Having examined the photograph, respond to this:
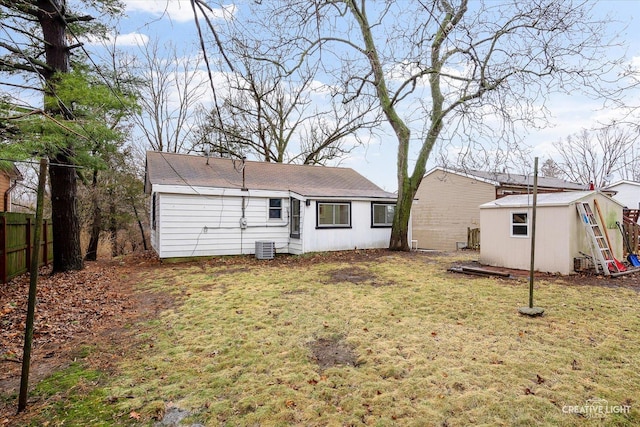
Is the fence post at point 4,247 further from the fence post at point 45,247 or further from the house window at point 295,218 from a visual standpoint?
the house window at point 295,218

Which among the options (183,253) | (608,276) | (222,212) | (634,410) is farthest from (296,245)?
(634,410)

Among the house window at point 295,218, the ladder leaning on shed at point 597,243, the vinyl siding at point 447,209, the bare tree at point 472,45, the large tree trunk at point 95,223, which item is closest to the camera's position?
the bare tree at point 472,45

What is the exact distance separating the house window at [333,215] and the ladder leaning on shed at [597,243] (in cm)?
731

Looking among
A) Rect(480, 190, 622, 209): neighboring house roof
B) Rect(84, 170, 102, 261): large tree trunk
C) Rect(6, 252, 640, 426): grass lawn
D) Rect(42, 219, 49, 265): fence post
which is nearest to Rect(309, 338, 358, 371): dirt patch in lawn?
Rect(6, 252, 640, 426): grass lawn

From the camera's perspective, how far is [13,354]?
3963 millimetres

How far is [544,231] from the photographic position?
352 inches

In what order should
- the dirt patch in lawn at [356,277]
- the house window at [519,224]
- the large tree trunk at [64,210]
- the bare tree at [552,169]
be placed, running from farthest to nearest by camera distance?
the bare tree at [552,169], the house window at [519,224], the large tree trunk at [64,210], the dirt patch in lawn at [356,277]

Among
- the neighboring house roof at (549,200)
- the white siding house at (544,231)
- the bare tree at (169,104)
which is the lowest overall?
the white siding house at (544,231)

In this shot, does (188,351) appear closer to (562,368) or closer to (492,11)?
(562,368)

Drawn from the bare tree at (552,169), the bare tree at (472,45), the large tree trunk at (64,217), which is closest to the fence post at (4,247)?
the large tree trunk at (64,217)

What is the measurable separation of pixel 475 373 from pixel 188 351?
10.6ft

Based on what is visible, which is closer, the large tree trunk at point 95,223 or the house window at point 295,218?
the house window at point 295,218

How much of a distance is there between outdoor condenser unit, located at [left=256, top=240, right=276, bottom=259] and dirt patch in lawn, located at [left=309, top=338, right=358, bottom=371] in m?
7.74

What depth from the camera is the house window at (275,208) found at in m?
12.7
